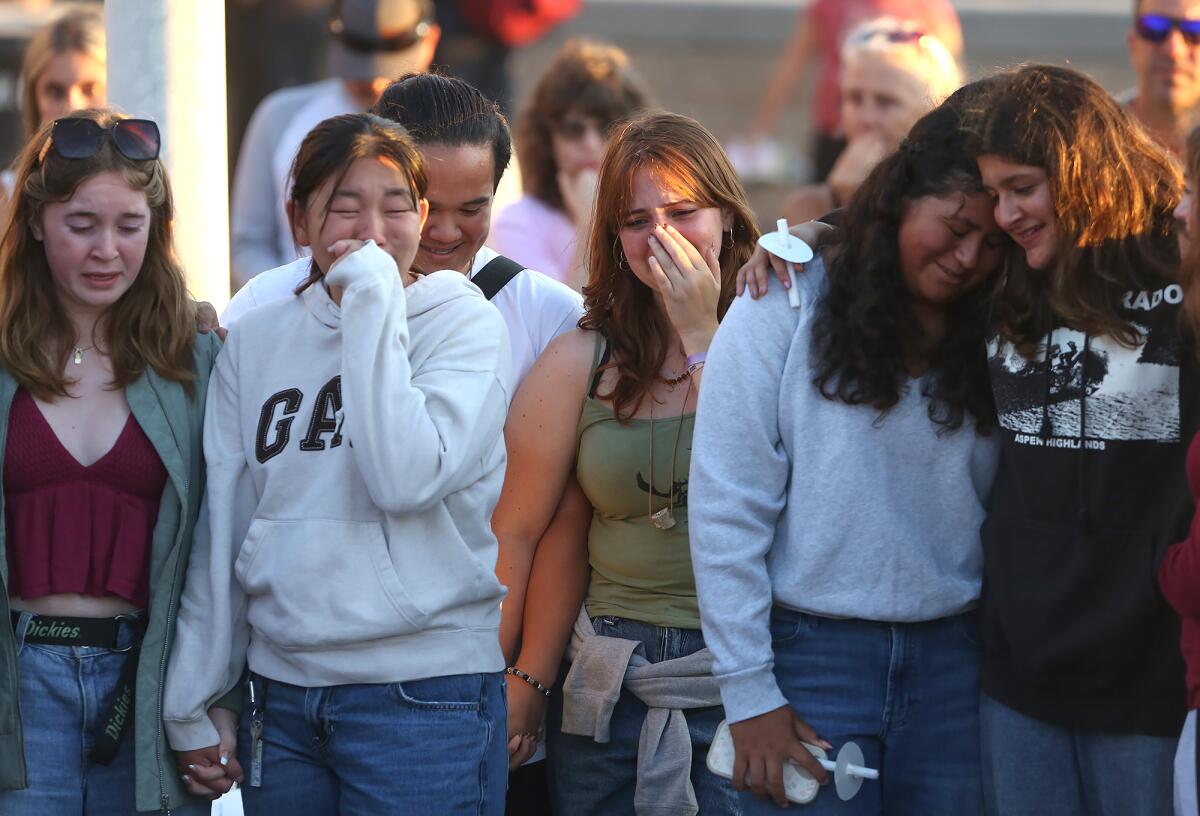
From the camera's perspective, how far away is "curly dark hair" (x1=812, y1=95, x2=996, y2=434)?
277 cm

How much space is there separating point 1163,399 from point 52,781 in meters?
1.93

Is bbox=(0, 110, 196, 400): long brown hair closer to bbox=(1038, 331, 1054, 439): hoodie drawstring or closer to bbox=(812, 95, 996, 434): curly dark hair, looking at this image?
bbox=(812, 95, 996, 434): curly dark hair

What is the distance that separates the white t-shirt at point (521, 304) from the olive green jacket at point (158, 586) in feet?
1.66

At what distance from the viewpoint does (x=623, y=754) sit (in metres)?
3.03

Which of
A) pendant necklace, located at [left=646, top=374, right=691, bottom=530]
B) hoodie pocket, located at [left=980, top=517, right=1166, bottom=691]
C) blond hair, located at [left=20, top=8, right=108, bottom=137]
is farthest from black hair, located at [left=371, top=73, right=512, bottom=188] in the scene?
blond hair, located at [left=20, top=8, right=108, bottom=137]

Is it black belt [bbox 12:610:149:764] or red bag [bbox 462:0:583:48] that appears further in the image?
red bag [bbox 462:0:583:48]

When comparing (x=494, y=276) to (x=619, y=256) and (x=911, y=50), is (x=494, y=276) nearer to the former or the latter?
(x=619, y=256)

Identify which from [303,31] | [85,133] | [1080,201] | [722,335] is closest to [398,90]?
[85,133]

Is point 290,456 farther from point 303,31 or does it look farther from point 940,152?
point 303,31

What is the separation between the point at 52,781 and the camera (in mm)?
2688

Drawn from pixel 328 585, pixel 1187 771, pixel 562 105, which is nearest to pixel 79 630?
pixel 328 585

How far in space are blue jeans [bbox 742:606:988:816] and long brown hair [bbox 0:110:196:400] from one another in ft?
3.94

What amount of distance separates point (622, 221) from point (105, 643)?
4.03 feet

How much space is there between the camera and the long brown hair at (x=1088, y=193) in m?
2.66
